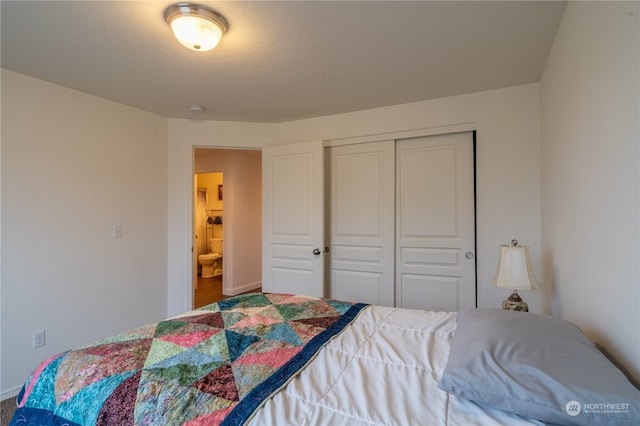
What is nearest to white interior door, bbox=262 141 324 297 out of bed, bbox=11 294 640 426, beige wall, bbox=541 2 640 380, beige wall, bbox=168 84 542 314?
beige wall, bbox=168 84 542 314

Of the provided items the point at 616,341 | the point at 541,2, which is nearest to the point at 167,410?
the point at 616,341

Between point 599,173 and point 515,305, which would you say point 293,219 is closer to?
point 515,305

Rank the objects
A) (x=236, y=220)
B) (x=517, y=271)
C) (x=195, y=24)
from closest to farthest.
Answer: (x=195, y=24)
(x=517, y=271)
(x=236, y=220)

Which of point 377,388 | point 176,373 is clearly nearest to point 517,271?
point 377,388

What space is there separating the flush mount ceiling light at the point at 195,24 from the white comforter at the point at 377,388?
167cm

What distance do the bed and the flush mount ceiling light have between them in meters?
1.48

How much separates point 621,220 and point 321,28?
1.63m

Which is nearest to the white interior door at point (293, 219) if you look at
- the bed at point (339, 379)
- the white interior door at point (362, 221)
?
the white interior door at point (362, 221)

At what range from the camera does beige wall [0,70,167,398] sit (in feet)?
7.48

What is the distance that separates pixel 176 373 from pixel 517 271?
6.10 ft

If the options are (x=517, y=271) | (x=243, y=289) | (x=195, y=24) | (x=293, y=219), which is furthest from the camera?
(x=243, y=289)

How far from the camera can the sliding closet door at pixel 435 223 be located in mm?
2789

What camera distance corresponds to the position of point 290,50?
2020mm

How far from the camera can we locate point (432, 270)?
2.91 meters
